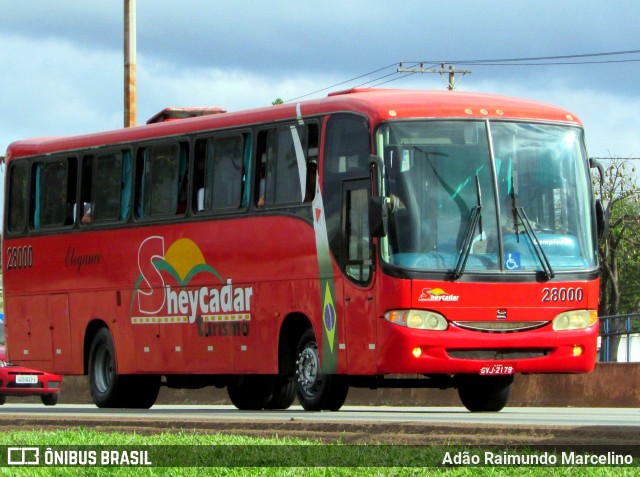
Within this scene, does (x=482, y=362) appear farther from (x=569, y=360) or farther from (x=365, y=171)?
(x=365, y=171)

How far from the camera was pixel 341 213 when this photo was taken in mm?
18375

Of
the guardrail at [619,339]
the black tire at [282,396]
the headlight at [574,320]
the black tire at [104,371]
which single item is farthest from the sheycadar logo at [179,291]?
the guardrail at [619,339]

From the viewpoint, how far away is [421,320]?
17578mm

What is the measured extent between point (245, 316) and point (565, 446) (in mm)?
9953

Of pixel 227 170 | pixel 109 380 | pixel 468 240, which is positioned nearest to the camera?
pixel 468 240

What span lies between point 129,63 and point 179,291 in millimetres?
10392

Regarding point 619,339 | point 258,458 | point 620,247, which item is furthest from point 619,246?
point 258,458

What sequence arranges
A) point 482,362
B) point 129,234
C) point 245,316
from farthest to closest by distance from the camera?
1. point 129,234
2. point 245,316
3. point 482,362

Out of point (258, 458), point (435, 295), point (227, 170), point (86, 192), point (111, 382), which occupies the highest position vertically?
point (227, 170)

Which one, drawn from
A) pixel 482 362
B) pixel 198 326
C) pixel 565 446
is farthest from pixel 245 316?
pixel 565 446

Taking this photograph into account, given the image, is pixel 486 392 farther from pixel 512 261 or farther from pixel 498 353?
pixel 512 261

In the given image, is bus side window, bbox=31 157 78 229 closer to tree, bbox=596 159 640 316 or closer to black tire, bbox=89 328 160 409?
black tire, bbox=89 328 160 409

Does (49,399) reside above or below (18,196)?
below

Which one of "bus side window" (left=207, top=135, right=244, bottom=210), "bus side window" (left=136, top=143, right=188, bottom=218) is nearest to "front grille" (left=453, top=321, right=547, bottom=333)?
"bus side window" (left=207, top=135, right=244, bottom=210)
